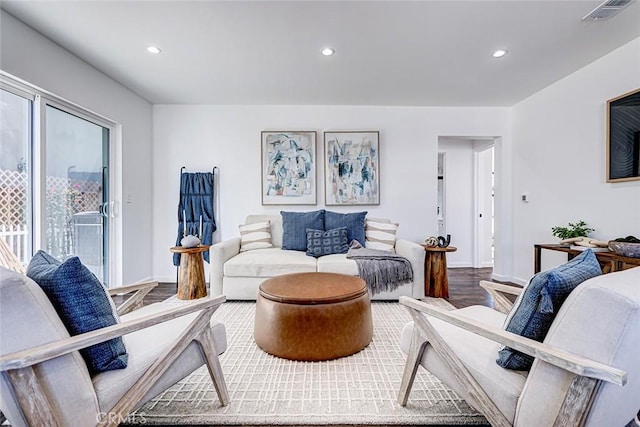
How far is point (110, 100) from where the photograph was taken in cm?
310

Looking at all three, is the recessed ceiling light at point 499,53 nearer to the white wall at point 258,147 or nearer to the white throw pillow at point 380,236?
the white wall at point 258,147

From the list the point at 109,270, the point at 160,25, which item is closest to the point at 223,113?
the point at 160,25

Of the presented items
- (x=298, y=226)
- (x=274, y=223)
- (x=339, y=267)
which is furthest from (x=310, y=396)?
(x=274, y=223)

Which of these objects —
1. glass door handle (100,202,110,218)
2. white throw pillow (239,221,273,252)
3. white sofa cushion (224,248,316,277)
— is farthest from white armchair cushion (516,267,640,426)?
glass door handle (100,202,110,218)

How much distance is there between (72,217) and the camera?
9.00ft

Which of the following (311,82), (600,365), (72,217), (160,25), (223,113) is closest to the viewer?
(600,365)

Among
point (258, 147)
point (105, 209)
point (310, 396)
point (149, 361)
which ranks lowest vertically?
point (310, 396)

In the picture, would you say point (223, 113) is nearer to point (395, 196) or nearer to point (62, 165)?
point (62, 165)

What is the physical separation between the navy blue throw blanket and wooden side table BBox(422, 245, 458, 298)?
2.85m

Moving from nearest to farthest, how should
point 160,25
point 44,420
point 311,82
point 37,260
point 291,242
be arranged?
point 44,420
point 37,260
point 160,25
point 311,82
point 291,242

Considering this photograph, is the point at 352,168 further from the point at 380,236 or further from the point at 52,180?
the point at 52,180

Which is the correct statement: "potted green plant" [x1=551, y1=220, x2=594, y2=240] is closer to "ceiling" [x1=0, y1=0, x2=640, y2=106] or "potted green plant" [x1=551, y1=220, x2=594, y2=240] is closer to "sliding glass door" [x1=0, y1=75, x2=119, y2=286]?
"ceiling" [x1=0, y1=0, x2=640, y2=106]

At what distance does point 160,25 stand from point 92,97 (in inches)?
53.7

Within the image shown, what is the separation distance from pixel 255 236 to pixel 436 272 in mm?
2203
